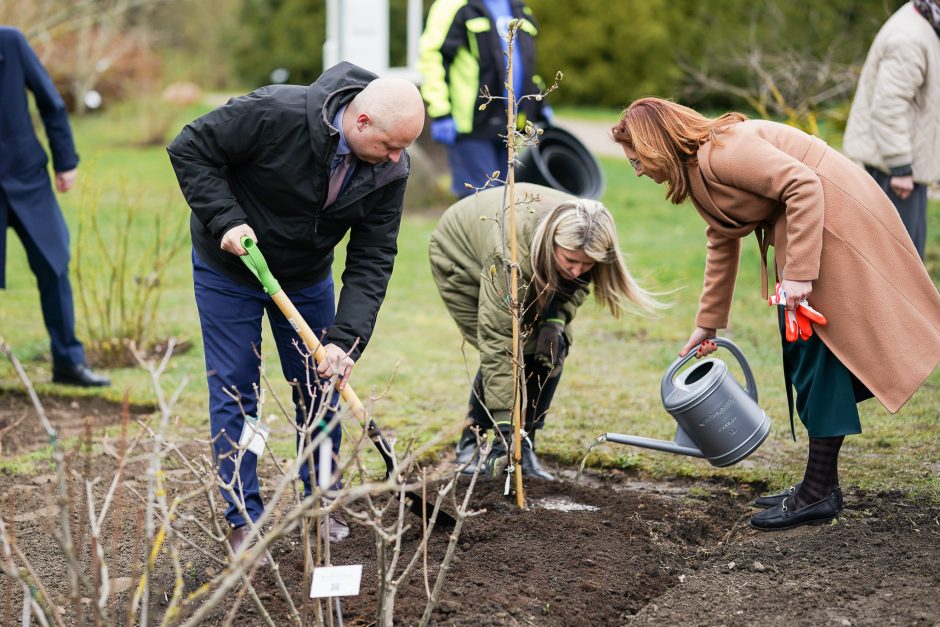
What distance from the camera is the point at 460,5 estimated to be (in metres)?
6.38

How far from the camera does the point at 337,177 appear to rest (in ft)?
10.2

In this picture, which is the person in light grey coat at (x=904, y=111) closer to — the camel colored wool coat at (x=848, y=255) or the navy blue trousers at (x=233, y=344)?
the camel colored wool coat at (x=848, y=255)

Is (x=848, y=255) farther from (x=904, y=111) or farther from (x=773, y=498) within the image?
(x=904, y=111)

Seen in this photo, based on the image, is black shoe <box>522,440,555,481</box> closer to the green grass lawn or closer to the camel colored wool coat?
the green grass lawn

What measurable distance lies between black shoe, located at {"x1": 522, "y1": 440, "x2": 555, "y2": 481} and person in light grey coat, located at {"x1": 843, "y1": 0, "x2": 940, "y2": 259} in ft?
7.70

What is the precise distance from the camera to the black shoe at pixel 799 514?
3443 mm

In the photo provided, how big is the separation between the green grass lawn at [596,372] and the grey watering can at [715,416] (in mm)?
571

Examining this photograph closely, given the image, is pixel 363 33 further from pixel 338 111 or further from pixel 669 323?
pixel 338 111

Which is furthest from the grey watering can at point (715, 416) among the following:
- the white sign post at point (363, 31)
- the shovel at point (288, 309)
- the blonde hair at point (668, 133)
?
the white sign post at point (363, 31)

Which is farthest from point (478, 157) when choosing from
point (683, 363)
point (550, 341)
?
point (683, 363)

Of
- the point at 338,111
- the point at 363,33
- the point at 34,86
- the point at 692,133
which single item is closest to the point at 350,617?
the point at 338,111

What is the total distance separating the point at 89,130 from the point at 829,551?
1633 centimetres

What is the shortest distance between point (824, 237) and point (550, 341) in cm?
109

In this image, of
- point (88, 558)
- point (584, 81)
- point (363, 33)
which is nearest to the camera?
A: point (88, 558)
